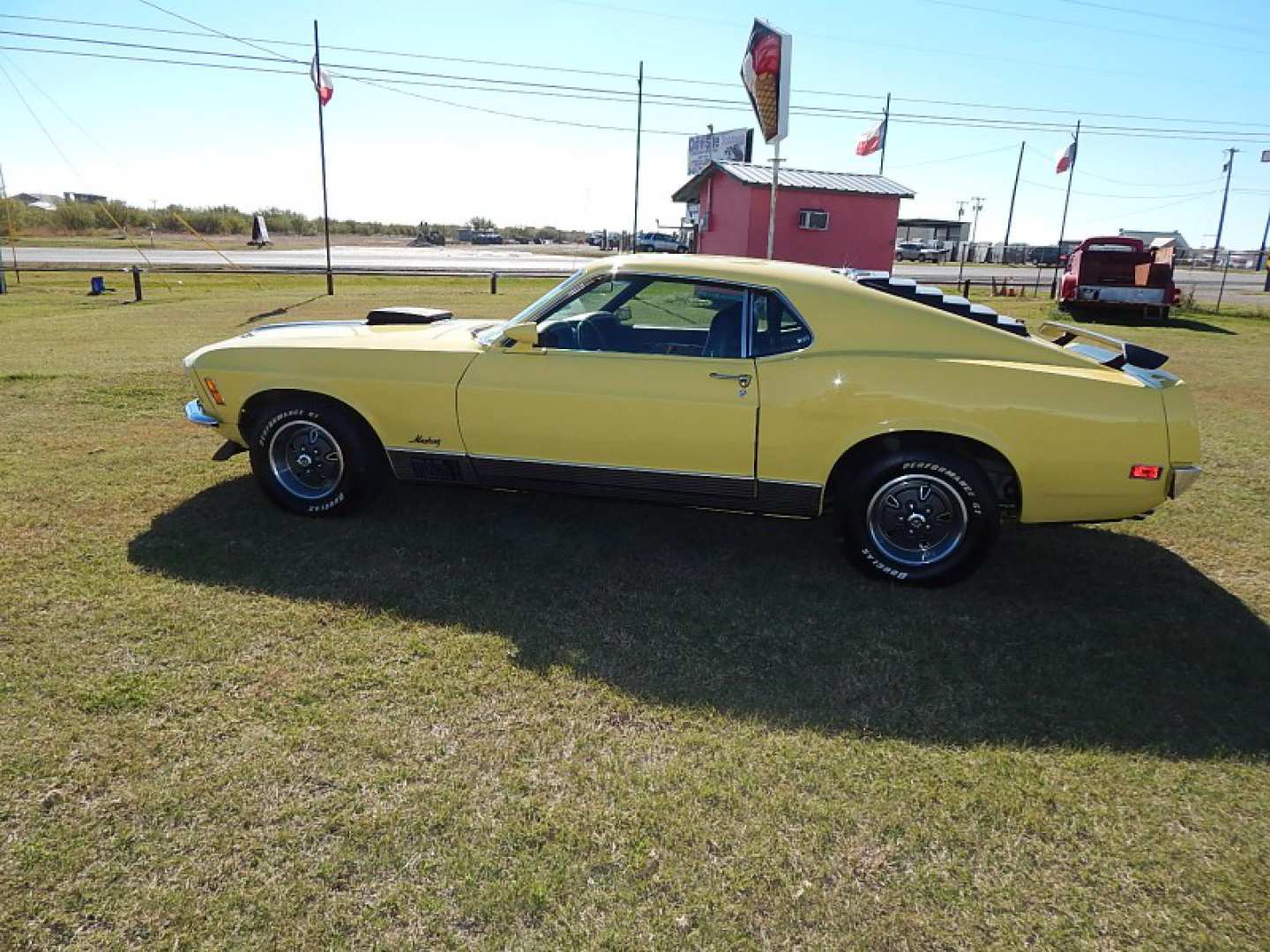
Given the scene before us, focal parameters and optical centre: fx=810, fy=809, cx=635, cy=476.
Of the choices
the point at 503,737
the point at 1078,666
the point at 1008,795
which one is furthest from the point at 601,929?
the point at 1078,666

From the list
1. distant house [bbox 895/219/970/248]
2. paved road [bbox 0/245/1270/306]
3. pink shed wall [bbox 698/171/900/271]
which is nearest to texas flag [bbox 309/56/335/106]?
paved road [bbox 0/245/1270/306]

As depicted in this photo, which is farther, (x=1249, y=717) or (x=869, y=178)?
(x=869, y=178)

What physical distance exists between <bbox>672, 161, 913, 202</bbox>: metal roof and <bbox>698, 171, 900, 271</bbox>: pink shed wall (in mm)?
205

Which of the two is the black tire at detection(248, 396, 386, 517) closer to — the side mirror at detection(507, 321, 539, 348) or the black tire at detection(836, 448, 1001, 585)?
the side mirror at detection(507, 321, 539, 348)

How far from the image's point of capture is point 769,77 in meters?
9.05

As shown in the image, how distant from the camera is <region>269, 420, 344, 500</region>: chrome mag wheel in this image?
15.1 ft

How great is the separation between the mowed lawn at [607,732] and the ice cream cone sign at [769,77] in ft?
19.3


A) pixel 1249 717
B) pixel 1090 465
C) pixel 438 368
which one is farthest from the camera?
pixel 438 368

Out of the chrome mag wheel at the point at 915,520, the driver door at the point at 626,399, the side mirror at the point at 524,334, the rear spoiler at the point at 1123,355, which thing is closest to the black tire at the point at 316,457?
the driver door at the point at 626,399

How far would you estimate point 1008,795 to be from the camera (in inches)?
103

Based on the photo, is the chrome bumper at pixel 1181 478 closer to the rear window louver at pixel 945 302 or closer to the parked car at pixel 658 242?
the rear window louver at pixel 945 302

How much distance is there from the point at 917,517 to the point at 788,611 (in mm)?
818

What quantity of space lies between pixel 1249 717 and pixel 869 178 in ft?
92.5

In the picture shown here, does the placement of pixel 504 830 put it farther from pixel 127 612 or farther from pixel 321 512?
pixel 321 512
